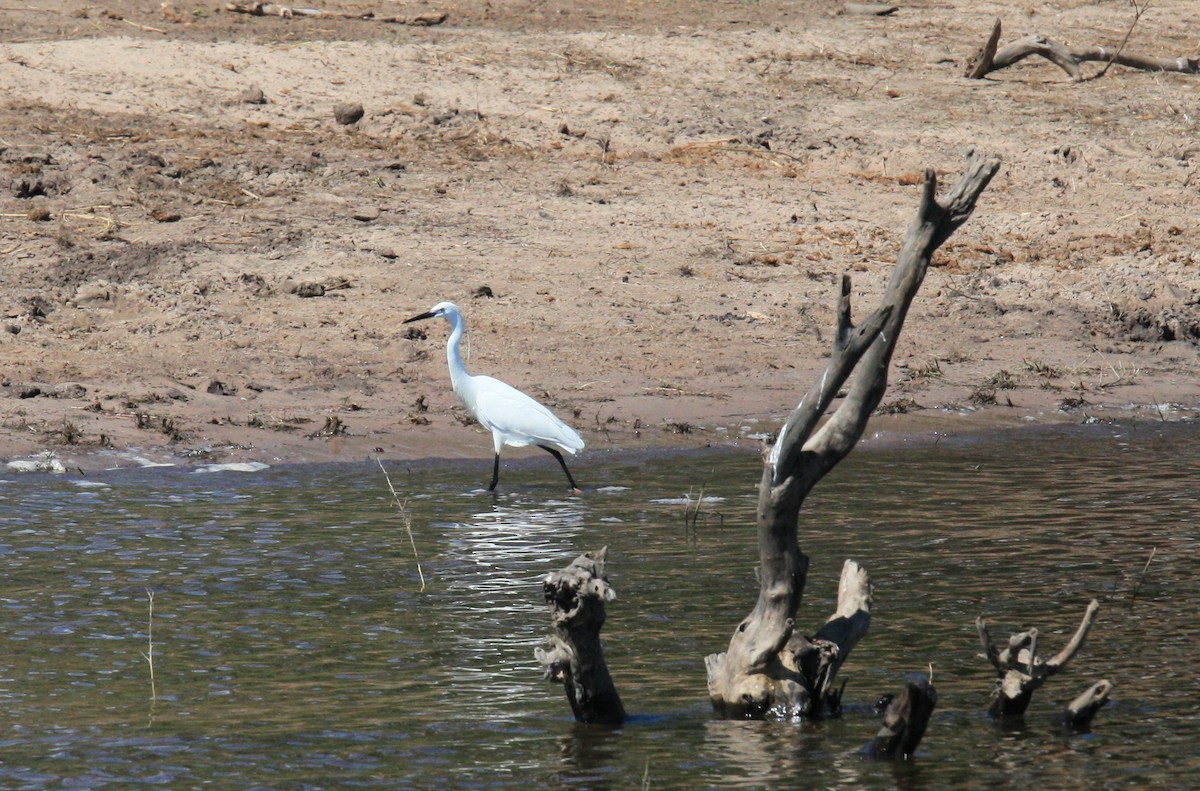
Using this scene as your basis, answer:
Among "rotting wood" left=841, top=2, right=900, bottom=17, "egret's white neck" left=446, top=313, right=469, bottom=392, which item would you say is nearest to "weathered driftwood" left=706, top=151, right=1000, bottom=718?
"egret's white neck" left=446, top=313, right=469, bottom=392

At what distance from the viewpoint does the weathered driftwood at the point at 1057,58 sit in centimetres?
1669

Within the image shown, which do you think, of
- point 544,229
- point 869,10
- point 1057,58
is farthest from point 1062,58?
point 544,229

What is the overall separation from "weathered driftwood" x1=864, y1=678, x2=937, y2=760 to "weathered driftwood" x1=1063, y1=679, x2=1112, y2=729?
0.56 meters

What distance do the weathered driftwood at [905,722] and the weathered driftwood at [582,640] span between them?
34.5 inches

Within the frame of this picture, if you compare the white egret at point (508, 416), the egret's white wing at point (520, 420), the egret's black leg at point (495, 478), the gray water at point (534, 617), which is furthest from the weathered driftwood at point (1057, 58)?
the egret's black leg at point (495, 478)

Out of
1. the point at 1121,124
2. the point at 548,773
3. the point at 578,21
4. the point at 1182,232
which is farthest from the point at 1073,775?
the point at 578,21

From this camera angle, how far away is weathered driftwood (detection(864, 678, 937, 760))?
5066 millimetres

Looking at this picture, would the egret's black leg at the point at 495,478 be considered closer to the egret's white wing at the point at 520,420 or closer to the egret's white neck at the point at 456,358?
the egret's white wing at the point at 520,420

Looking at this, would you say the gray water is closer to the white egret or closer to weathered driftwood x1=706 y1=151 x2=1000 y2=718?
weathered driftwood x1=706 y1=151 x2=1000 y2=718

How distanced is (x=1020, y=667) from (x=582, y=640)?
1460 mm

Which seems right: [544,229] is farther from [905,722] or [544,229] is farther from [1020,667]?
[905,722]

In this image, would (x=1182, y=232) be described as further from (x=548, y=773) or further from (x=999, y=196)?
(x=548, y=773)

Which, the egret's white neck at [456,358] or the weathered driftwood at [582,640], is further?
the egret's white neck at [456,358]

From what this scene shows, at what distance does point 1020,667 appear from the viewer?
5.48 metres
